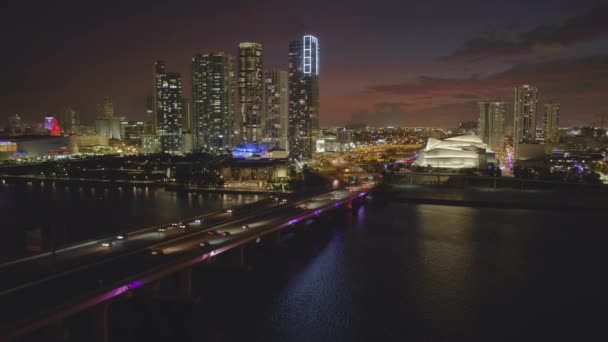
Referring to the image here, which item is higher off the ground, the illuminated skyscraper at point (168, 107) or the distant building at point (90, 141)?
the illuminated skyscraper at point (168, 107)

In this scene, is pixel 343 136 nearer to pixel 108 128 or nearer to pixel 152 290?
pixel 108 128

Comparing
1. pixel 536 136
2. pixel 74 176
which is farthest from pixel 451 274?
pixel 536 136

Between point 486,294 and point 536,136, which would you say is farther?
point 536,136

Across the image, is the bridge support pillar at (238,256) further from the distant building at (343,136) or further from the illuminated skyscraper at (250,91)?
the distant building at (343,136)

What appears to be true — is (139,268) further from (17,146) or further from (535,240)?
(17,146)

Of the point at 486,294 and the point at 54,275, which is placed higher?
the point at 54,275

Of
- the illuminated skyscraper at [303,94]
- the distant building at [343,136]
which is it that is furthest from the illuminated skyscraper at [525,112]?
the illuminated skyscraper at [303,94]
